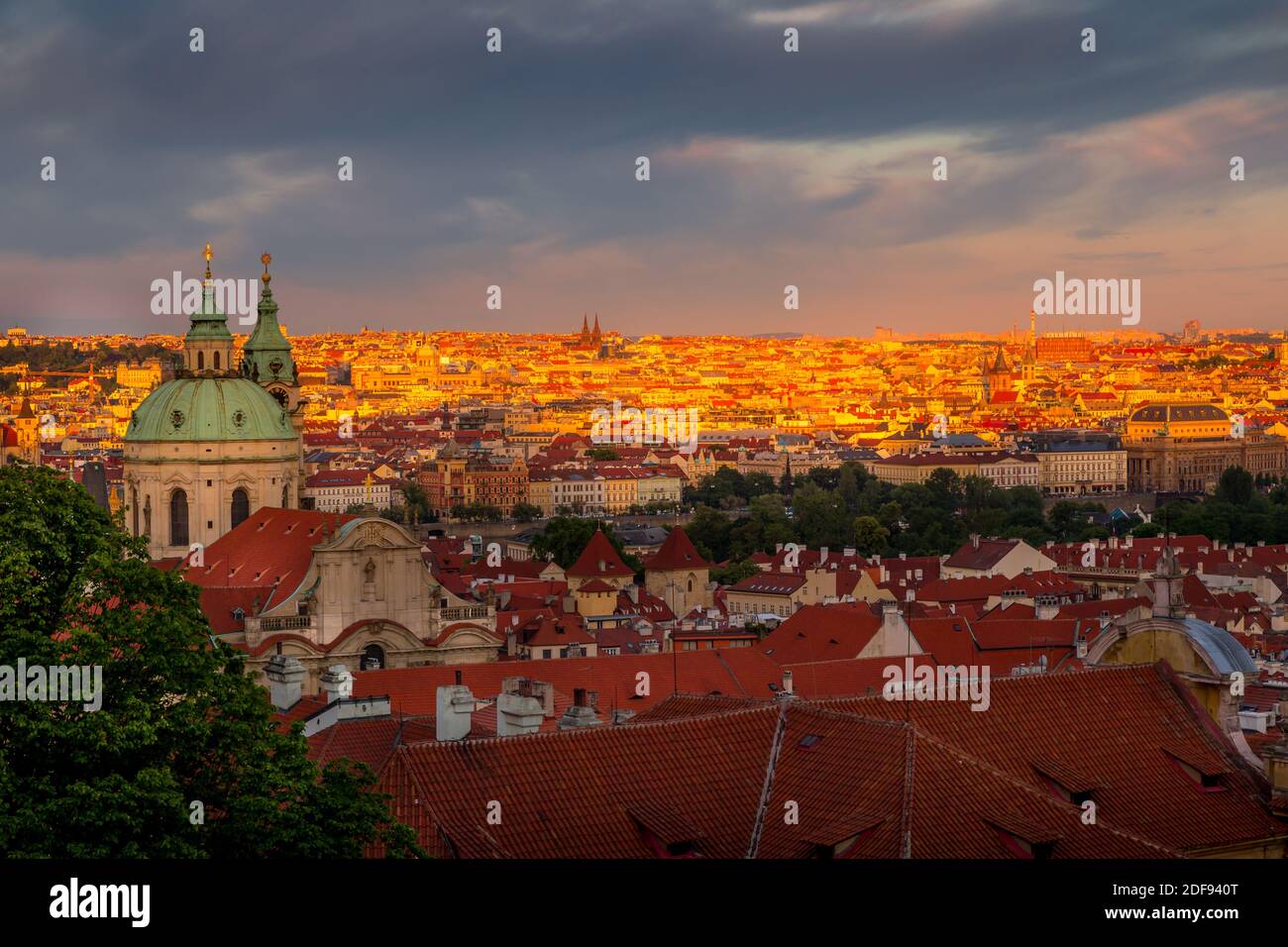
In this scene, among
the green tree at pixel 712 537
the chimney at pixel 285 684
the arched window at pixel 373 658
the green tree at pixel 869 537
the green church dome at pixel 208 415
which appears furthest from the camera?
the green tree at pixel 712 537

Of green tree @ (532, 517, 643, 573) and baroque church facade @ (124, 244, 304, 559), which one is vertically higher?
baroque church facade @ (124, 244, 304, 559)

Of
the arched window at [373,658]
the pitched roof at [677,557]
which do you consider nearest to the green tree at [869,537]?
the pitched roof at [677,557]

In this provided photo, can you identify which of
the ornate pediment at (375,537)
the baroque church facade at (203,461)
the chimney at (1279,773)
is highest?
the baroque church facade at (203,461)

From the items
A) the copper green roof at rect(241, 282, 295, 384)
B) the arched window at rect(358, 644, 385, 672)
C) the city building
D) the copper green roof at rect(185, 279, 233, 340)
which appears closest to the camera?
the arched window at rect(358, 644, 385, 672)

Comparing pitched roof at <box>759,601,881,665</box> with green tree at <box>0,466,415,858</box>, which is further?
pitched roof at <box>759,601,881,665</box>

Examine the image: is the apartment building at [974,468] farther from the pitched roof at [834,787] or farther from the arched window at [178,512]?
the pitched roof at [834,787]

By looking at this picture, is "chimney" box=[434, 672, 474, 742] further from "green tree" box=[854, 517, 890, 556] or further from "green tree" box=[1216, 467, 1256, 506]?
"green tree" box=[1216, 467, 1256, 506]

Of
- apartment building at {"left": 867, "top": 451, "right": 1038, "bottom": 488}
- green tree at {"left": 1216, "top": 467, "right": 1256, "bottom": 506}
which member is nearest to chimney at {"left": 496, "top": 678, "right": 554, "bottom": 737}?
green tree at {"left": 1216, "top": 467, "right": 1256, "bottom": 506}
